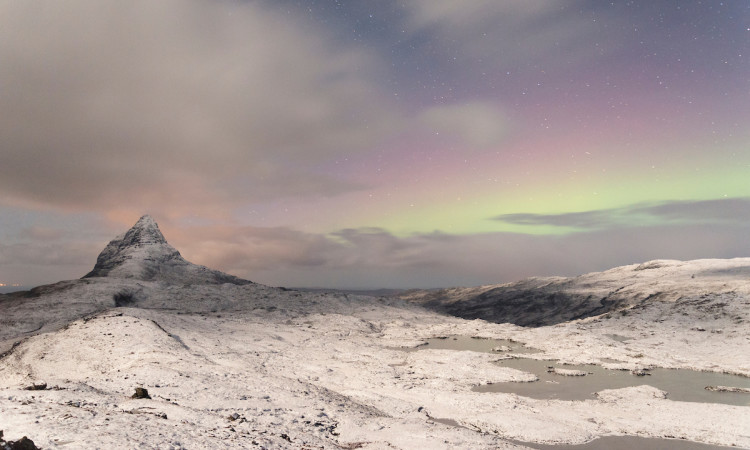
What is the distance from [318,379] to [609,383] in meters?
28.4

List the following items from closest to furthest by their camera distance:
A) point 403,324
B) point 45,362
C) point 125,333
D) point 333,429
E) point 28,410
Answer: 1. point 28,410
2. point 333,429
3. point 45,362
4. point 125,333
5. point 403,324

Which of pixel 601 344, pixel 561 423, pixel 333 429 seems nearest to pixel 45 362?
pixel 333 429

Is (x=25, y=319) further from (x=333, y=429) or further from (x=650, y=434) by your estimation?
(x=650, y=434)

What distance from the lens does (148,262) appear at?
12681 centimetres

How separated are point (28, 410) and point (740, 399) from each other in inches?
1912

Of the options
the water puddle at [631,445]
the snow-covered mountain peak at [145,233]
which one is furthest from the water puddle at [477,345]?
the snow-covered mountain peak at [145,233]

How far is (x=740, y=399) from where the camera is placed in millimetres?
33625

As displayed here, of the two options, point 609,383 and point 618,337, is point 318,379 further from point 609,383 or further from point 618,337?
point 618,337

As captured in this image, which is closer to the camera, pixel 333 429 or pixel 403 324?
pixel 333 429

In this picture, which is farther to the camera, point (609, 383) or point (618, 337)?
point (618, 337)

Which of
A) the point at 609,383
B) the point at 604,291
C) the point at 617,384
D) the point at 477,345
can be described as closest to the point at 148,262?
the point at 477,345

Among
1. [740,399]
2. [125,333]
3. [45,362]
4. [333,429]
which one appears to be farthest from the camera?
[125,333]

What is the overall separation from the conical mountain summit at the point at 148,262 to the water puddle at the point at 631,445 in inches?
4700

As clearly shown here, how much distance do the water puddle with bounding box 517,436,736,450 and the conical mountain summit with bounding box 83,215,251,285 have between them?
392 feet
